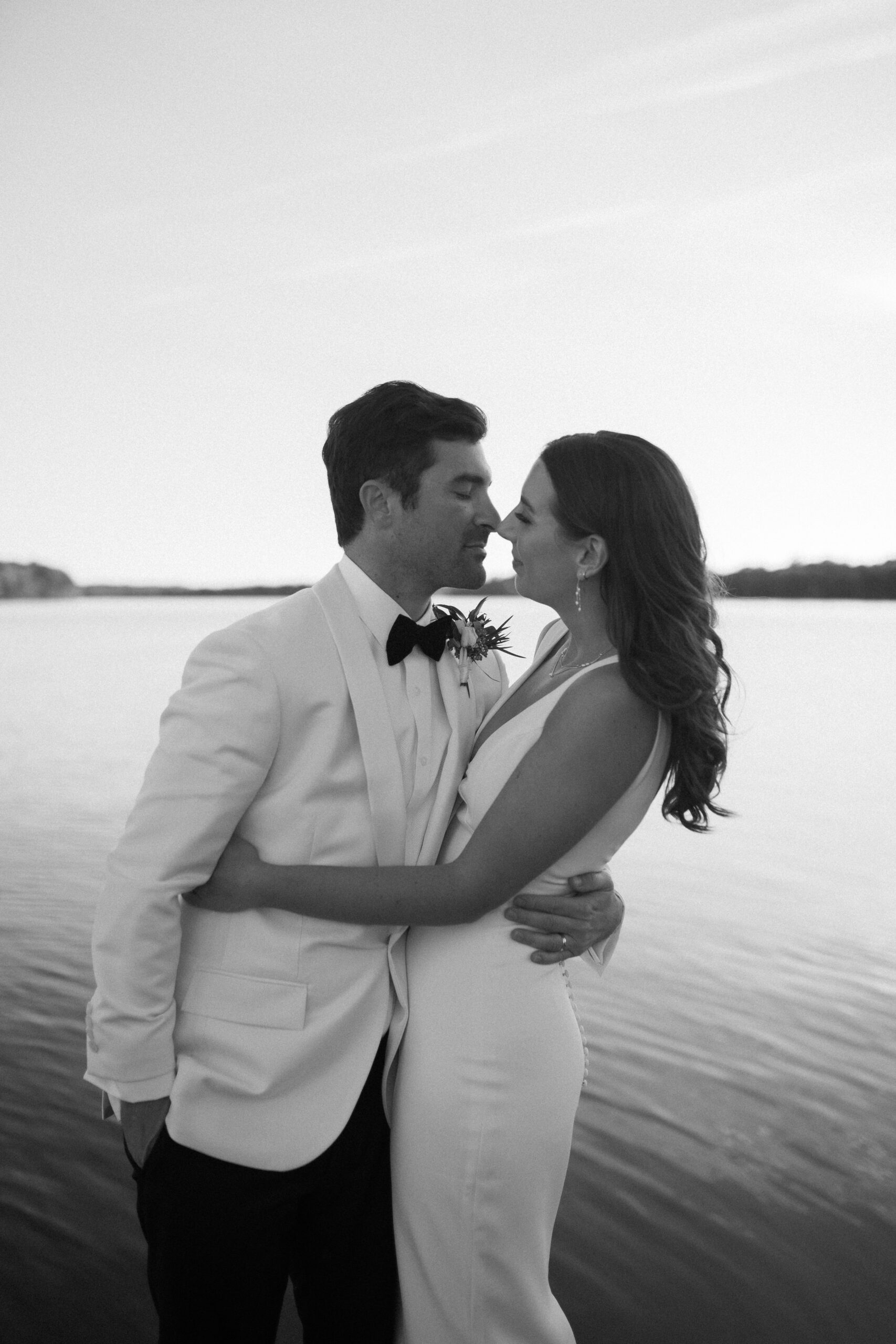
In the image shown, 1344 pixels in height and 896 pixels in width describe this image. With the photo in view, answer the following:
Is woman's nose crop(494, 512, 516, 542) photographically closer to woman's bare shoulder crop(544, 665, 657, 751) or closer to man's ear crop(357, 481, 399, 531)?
man's ear crop(357, 481, 399, 531)

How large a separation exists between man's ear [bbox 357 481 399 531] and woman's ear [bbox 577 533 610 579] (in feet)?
1.39

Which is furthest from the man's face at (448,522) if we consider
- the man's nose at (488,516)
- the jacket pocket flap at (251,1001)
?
the jacket pocket flap at (251,1001)

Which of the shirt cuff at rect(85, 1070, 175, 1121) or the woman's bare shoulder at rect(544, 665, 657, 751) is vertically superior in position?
the woman's bare shoulder at rect(544, 665, 657, 751)

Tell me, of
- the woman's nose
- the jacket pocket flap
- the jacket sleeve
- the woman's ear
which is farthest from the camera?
the woman's nose

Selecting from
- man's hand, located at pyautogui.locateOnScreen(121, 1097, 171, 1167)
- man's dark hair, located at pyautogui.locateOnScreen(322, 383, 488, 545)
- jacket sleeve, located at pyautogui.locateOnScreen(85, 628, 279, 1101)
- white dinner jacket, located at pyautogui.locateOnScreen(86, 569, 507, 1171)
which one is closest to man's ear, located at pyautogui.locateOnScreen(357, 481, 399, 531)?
man's dark hair, located at pyautogui.locateOnScreen(322, 383, 488, 545)

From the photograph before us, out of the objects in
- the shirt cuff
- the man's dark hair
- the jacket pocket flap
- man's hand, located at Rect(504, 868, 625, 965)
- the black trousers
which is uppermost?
the man's dark hair

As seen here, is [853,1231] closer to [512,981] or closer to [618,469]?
[512,981]

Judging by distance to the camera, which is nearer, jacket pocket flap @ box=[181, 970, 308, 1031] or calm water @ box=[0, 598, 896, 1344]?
jacket pocket flap @ box=[181, 970, 308, 1031]

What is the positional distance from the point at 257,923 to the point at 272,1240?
0.62 metres

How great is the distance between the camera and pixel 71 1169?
401 centimetres

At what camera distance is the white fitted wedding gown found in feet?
7.11

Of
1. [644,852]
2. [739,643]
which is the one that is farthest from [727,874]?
[739,643]

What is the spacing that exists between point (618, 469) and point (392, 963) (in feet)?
3.72

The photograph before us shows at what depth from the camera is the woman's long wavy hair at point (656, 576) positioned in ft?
7.53
